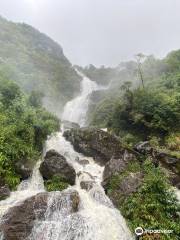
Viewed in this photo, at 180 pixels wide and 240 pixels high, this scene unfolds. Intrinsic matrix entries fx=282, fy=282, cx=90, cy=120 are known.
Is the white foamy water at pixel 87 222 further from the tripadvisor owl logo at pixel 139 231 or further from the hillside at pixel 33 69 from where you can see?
the hillside at pixel 33 69

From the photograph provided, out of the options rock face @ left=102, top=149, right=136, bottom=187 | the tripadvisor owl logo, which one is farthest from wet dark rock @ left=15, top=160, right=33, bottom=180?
the tripadvisor owl logo

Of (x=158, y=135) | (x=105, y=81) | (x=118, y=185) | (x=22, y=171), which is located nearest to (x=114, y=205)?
(x=118, y=185)

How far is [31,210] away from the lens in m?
13.8

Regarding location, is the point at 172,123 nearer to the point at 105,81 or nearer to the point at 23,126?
the point at 23,126

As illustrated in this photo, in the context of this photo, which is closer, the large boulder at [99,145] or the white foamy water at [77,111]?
the large boulder at [99,145]

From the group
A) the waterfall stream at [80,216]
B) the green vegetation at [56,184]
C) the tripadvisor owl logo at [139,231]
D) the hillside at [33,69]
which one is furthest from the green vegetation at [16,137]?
the hillside at [33,69]

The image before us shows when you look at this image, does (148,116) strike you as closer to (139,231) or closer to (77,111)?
(139,231)

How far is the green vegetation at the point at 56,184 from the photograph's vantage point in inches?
668

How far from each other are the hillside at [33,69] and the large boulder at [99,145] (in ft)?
56.5

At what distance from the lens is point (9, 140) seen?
1877 cm

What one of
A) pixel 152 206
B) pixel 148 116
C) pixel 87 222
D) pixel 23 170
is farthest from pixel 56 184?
pixel 148 116

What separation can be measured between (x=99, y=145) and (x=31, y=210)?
34.1 ft

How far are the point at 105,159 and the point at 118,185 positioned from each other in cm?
540

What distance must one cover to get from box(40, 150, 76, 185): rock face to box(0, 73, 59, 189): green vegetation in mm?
1184
